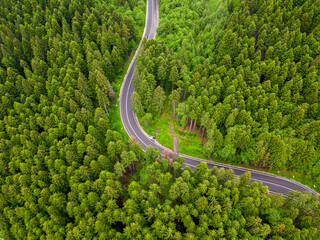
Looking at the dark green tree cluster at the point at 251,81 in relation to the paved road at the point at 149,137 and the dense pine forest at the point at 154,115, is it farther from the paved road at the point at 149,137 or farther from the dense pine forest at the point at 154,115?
the paved road at the point at 149,137

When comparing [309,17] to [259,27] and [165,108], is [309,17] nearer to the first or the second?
[259,27]

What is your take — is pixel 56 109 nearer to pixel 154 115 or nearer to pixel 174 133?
pixel 154 115

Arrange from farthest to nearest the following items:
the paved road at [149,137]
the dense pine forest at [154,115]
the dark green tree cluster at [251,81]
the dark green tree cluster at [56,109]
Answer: the paved road at [149,137]
the dark green tree cluster at [251,81]
the dark green tree cluster at [56,109]
the dense pine forest at [154,115]

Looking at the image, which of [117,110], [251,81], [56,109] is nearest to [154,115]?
[117,110]

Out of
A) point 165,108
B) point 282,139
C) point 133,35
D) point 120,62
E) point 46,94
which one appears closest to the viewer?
point 282,139

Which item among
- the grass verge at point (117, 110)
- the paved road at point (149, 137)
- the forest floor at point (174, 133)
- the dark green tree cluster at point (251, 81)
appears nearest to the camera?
the dark green tree cluster at point (251, 81)

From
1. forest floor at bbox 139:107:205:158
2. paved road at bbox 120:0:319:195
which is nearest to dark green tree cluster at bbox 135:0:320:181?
forest floor at bbox 139:107:205:158

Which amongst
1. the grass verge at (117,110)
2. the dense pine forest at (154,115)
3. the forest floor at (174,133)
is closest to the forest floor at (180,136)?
the forest floor at (174,133)

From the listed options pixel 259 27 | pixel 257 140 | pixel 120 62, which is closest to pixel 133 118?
pixel 120 62
